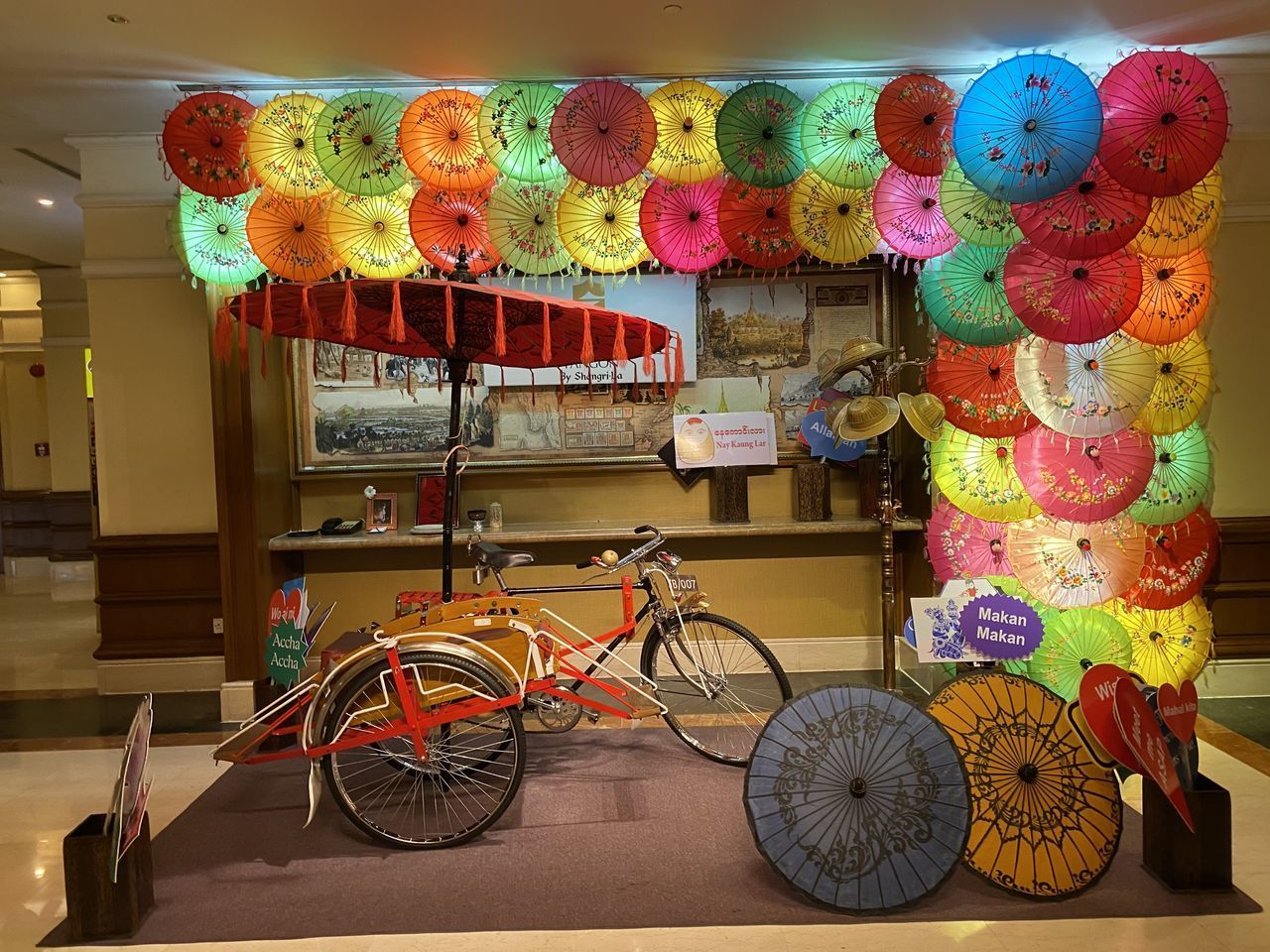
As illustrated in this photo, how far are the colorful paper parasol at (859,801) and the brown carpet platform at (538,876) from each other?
11 centimetres

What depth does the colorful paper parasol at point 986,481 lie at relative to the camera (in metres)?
4.22

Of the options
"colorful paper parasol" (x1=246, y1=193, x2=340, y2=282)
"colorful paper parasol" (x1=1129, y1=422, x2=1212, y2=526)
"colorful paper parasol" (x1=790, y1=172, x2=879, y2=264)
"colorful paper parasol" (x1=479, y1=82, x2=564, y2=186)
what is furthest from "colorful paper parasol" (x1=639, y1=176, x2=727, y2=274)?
"colorful paper parasol" (x1=1129, y1=422, x2=1212, y2=526)

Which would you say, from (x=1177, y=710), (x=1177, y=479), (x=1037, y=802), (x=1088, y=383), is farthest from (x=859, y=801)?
(x=1177, y=479)

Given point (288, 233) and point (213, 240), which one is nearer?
point (288, 233)

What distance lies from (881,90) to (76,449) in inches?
351

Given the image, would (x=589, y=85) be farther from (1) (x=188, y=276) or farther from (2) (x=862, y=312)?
(1) (x=188, y=276)

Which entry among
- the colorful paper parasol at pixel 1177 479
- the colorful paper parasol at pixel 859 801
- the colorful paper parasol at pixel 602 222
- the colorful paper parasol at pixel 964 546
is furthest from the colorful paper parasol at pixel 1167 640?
the colorful paper parasol at pixel 602 222

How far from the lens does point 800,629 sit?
5.24 metres

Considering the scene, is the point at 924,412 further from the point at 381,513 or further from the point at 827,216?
the point at 381,513

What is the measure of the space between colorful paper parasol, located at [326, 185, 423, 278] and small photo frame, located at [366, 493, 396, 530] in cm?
130

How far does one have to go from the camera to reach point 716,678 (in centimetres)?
361

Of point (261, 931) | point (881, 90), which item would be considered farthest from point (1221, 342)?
point (261, 931)

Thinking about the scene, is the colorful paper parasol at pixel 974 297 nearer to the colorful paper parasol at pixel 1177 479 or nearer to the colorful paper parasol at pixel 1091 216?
the colorful paper parasol at pixel 1091 216

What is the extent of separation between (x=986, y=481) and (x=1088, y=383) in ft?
1.96
